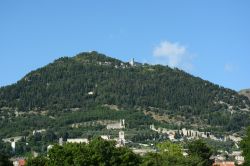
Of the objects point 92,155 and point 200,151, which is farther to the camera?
point 200,151

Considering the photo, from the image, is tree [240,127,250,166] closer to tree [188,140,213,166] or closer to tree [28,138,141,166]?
tree [188,140,213,166]

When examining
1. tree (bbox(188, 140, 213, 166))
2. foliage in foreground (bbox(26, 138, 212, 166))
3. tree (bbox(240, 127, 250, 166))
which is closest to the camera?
foliage in foreground (bbox(26, 138, 212, 166))

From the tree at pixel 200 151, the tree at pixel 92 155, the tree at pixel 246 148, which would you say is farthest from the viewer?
the tree at pixel 200 151

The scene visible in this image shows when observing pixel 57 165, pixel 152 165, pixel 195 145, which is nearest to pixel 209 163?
pixel 195 145

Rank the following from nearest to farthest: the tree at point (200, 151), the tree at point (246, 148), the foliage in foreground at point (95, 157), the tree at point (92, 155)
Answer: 1. the tree at point (92, 155)
2. the foliage in foreground at point (95, 157)
3. the tree at point (246, 148)
4. the tree at point (200, 151)

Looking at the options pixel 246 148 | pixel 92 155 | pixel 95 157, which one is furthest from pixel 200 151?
pixel 95 157

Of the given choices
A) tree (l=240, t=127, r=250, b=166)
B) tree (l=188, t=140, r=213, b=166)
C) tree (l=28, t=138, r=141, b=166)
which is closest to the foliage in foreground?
tree (l=28, t=138, r=141, b=166)

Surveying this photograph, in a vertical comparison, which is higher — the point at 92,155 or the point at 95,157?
the point at 92,155

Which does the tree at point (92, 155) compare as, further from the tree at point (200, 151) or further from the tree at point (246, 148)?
the tree at point (200, 151)

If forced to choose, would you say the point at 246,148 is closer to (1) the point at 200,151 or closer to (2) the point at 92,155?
(1) the point at 200,151

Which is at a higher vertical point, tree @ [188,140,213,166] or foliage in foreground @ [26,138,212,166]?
tree @ [188,140,213,166]

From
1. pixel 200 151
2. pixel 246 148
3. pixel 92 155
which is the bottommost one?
pixel 92 155

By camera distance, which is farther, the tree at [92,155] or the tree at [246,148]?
the tree at [246,148]

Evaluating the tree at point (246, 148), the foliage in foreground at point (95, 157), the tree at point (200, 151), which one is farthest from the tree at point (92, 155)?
the tree at point (200, 151)
